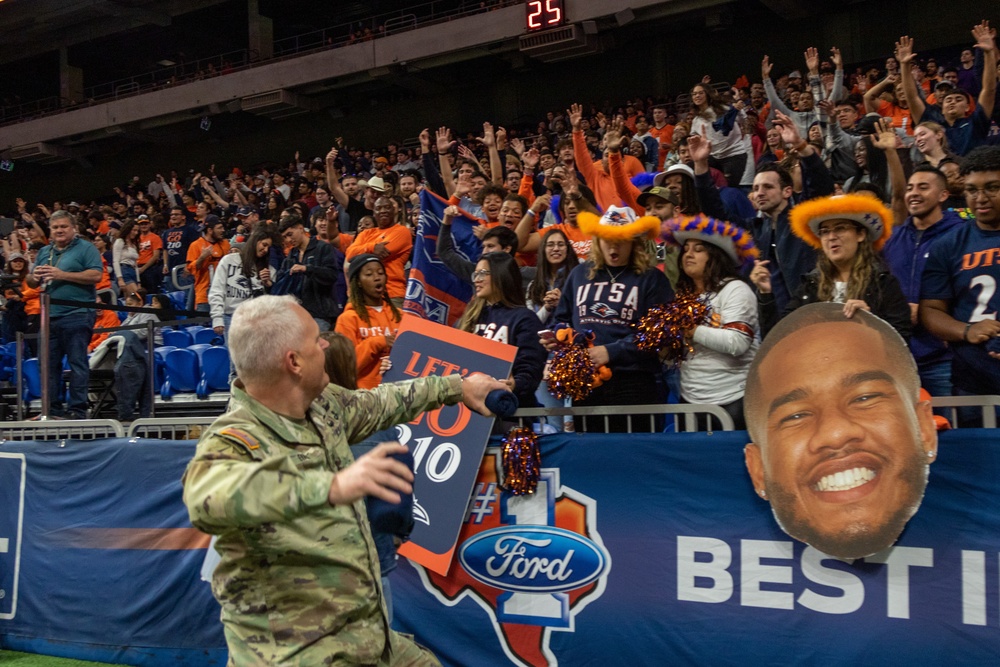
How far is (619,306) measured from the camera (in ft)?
16.5

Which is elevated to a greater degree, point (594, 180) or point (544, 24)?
point (544, 24)

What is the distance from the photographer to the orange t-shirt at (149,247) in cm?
1438

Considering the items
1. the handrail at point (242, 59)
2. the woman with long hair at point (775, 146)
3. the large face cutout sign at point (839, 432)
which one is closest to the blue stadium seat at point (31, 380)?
the woman with long hair at point (775, 146)

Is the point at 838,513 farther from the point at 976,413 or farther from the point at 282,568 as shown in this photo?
the point at 282,568

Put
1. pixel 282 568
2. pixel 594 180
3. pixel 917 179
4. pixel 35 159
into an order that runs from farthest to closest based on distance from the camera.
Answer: pixel 35 159, pixel 594 180, pixel 917 179, pixel 282 568

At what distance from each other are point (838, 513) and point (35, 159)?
32.3 m

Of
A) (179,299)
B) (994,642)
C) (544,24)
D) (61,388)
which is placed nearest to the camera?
(994,642)

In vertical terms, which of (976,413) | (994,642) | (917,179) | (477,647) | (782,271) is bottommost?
(477,647)

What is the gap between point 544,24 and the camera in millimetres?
19906

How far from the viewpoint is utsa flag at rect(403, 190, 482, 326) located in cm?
700

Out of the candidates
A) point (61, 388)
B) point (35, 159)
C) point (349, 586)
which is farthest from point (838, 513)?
point (35, 159)

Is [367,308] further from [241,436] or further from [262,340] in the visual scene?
[241,436]

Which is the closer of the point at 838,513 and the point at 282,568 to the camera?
the point at 282,568

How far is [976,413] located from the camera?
3996mm
